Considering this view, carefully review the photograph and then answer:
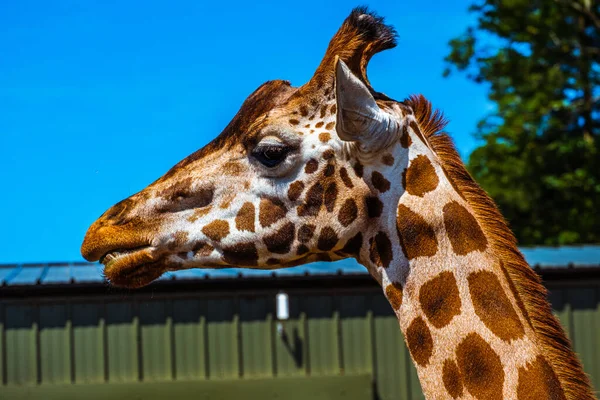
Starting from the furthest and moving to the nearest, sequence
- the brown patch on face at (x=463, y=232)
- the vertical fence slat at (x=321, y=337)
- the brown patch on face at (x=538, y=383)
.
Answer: the vertical fence slat at (x=321, y=337) → the brown patch on face at (x=463, y=232) → the brown patch on face at (x=538, y=383)

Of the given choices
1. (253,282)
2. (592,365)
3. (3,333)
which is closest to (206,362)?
(253,282)

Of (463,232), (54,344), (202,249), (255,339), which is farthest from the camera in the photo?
(255,339)

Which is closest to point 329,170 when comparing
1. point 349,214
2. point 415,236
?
point 349,214

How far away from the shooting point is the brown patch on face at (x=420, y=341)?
2.78 m

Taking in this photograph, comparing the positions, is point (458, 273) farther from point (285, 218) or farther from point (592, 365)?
point (592, 365)

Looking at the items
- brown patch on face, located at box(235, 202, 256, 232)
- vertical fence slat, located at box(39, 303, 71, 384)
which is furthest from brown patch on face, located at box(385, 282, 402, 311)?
vertical fence slat, located at box(39, 303, 71, 384)

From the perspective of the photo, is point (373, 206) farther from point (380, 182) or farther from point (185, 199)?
point (185, 199)

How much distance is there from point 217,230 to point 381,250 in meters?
0.60

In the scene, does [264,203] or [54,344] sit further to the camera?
[54,344]

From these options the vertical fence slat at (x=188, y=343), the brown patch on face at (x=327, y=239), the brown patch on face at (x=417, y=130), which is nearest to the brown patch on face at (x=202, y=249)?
the brown patch on face at (x=327, y=239)

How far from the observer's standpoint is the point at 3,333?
12.3 m

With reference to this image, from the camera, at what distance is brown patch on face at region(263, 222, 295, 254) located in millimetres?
3021

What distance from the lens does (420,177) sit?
9.75ft

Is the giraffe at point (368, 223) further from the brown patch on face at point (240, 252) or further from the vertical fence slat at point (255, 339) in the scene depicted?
the vertical fence slat at point (255, 339)
